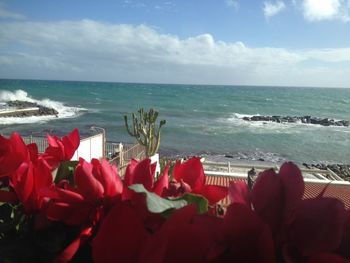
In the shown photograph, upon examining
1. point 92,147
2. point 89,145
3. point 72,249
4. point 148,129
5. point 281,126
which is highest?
point 72,249

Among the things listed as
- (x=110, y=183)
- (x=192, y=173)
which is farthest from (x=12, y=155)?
(x=192, y=173)

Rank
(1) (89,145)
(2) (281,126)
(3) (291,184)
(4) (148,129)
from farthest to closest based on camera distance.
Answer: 1. (2) (281,126)
2. (1) (89,145)
3. (4) (148,129)
4. (3) (291,184)

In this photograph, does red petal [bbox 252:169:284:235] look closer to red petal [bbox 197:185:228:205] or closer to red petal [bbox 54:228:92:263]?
red petal [bbox 197:185:228:205]

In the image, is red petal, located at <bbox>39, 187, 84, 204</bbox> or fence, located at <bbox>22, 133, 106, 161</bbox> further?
fence, located at <bbox>22, 133, 106, 161</bbox>

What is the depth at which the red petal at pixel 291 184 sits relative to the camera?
0.52 m

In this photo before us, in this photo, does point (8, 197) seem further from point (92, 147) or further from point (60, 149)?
point (92, 147)

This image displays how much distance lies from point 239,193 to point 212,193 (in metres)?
0.14

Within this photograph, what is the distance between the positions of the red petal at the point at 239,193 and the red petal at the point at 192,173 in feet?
Answer: 0.47

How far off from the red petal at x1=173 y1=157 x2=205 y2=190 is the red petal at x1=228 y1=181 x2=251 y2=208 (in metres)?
0.14

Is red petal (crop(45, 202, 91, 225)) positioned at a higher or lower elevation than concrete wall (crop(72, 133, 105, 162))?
higher

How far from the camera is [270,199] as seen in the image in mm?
516

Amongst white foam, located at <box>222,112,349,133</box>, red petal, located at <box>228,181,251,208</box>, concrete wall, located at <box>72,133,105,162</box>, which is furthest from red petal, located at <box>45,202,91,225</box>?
white foam, located at <box>222,112,349,133</box>

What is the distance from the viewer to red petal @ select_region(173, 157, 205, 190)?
2.28 feet

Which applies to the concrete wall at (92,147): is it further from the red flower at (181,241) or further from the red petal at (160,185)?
the red flower at (181,241)
